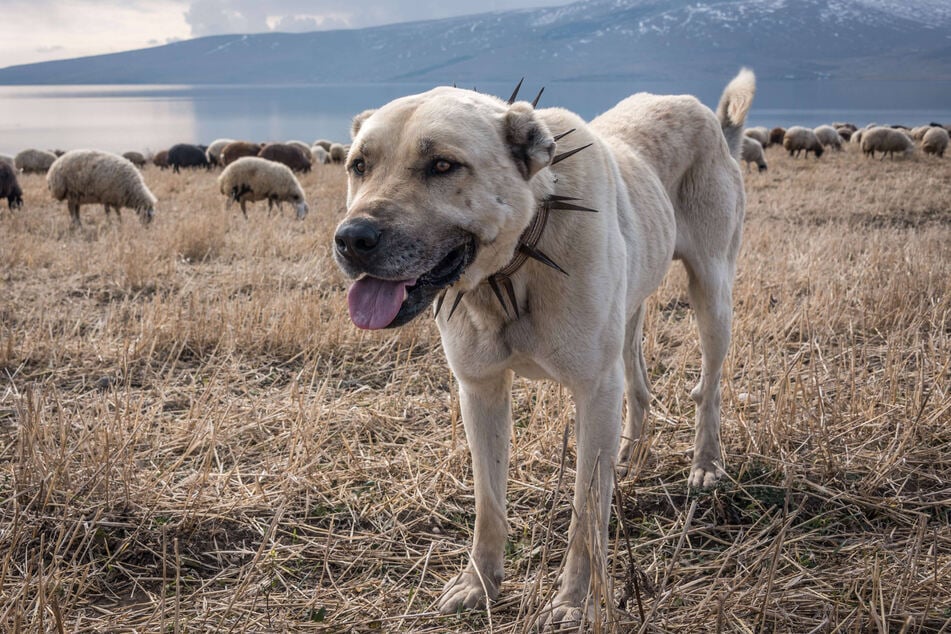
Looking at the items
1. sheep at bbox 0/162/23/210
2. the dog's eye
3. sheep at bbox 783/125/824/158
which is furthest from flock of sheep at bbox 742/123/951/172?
the dog's eye

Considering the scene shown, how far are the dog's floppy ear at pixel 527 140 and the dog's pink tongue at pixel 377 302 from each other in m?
0.57

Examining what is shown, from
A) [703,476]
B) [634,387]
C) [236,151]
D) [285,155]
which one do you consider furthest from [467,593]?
[236,151]

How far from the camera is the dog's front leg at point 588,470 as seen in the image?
2.65m

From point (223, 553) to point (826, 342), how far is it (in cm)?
457

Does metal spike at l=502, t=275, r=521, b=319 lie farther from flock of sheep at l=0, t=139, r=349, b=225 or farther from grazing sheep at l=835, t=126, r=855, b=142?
grazing sheep at l=835, t=126, r=855, b=142

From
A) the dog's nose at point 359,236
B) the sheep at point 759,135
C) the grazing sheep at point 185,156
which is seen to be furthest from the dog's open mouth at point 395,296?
the sheep at point 759,135

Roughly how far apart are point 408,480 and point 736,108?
9.91 feet

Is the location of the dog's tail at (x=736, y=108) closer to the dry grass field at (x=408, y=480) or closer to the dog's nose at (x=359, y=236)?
the dry grass field at (x=408, y=480)

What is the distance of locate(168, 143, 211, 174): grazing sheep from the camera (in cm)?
3331

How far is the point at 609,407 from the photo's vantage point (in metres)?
2.68

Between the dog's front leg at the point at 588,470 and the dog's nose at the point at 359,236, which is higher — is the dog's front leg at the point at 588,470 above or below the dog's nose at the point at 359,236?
below


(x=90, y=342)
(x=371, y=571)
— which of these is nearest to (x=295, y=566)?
(x=371, y=571)

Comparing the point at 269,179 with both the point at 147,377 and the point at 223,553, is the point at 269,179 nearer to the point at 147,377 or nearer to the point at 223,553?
the point at 147,377

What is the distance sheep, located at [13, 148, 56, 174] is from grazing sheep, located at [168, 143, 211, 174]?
4.87m
